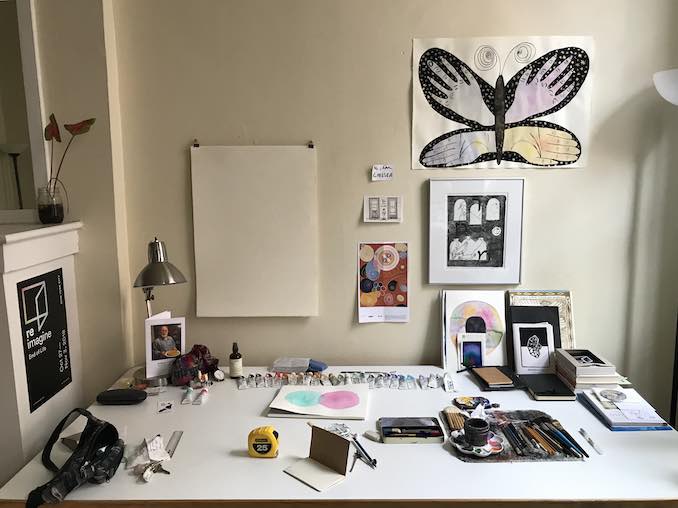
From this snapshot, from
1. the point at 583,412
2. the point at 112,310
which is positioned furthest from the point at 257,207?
the point at 583,412

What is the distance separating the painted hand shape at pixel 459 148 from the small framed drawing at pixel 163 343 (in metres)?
1.09

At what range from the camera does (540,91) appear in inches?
76.4

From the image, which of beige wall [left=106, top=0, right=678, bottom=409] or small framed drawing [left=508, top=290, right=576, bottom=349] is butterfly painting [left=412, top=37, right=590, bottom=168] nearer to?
beige wall [left=106, top=0, right=678, bottom=409]

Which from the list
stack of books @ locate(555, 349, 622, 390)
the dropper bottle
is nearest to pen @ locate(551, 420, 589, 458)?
stack of books @ locate(555, 349, 622, 390)

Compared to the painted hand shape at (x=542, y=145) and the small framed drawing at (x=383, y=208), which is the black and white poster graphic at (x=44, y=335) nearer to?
the small framed drawing at (x=383, y=208)

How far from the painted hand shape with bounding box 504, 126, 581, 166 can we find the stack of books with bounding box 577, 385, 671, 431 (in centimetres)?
83

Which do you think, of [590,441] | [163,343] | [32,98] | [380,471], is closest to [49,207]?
[32,98]

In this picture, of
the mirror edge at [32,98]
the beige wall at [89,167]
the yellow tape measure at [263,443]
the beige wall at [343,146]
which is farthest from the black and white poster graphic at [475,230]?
the mirror edge at [32,98]

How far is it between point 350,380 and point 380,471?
0.54 meters

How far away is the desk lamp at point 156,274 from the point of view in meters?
1.77

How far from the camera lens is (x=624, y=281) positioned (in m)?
2.03

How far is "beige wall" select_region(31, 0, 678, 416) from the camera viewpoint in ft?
6.27

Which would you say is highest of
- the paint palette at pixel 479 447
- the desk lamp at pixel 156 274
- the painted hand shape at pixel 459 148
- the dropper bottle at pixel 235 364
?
the painted hand shape at pixel 459 148

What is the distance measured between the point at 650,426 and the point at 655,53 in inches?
51.6
